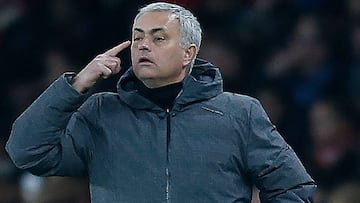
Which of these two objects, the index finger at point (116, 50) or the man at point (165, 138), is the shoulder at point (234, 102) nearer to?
the man at point (165, 138)

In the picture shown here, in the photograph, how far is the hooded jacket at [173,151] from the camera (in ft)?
17.8

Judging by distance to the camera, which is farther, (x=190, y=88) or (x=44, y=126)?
(x=190, y=88)

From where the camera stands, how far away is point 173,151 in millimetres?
5449

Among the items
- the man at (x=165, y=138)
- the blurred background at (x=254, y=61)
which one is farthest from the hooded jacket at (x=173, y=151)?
the blurred background at (x=254, y=61)

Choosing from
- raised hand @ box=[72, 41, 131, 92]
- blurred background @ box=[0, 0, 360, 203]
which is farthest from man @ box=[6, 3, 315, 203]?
blurred background @ box=[0, 0, 360, 203]

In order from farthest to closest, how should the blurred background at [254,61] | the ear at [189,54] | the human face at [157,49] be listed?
1. the blurred background at [254,61]
2. the ear at [189,54]
3. the human face at [157,49]

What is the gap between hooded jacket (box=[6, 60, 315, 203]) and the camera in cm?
543

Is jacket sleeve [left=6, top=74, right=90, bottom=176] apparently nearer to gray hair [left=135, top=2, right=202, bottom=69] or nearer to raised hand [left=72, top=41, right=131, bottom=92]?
raised hand [left=72, top=41, right=131, bottom=92]

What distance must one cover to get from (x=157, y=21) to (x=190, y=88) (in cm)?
29

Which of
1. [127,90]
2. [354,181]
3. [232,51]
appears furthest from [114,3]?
[127,90]

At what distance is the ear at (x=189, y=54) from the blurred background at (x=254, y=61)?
2.42m

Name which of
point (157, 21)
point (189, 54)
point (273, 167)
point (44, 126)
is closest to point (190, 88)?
point (189, 54)

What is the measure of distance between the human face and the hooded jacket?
0.08 meters

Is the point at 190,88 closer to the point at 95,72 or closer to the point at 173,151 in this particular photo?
Result: the point at 173,151
